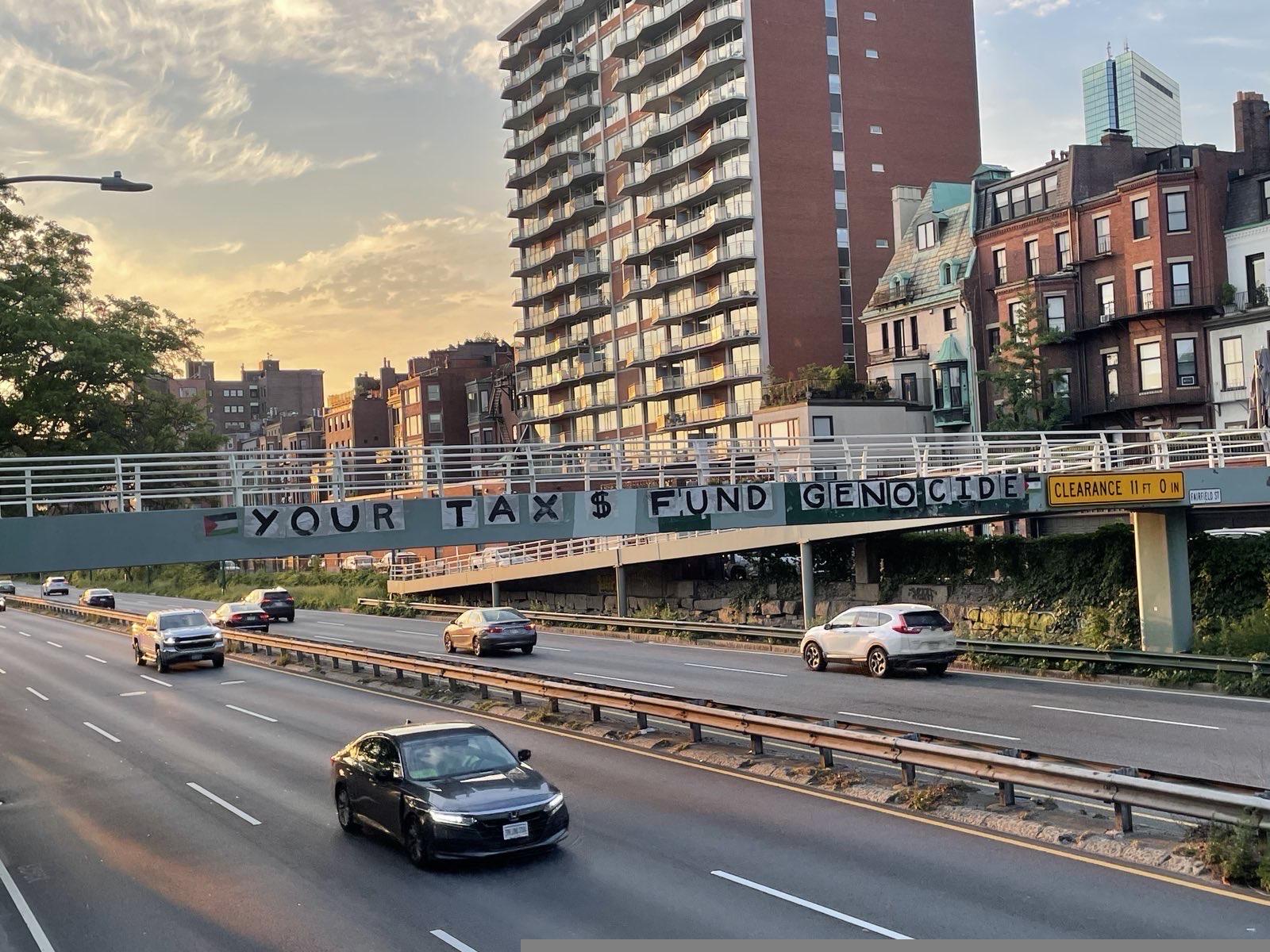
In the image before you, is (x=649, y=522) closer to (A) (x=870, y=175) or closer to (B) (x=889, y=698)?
(B) (x=889, y=698)

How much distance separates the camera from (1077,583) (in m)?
33.5

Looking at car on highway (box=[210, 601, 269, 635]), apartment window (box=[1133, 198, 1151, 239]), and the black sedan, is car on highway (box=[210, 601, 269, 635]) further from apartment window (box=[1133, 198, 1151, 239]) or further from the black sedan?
apartment window (box=[1133, 198, 1151, 239])

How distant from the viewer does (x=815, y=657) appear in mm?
29875

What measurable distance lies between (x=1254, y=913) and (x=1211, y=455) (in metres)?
21.0

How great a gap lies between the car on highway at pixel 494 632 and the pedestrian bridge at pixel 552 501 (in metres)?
9.96

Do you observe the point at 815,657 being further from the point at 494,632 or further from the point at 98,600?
the point at 98,600

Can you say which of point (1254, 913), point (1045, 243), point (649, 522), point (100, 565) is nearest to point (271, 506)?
point (100, 565)

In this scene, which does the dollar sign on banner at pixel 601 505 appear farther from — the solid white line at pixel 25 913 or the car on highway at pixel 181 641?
the car on highway at pixel 181 641

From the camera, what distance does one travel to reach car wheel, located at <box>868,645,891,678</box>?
27297 millimetres

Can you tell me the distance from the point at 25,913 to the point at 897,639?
19.0 m

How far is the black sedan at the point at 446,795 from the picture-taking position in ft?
42.6

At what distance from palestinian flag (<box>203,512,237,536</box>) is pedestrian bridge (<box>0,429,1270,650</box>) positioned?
0.06 feet

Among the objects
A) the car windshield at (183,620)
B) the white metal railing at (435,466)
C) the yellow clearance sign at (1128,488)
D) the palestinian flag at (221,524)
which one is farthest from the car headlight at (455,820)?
the car windshield at (183,620)

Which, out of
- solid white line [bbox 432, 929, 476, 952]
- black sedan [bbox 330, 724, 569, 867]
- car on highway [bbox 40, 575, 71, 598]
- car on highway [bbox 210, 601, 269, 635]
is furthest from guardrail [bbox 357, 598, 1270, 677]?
car on highway [bbox 40, 575, 71, 598]
